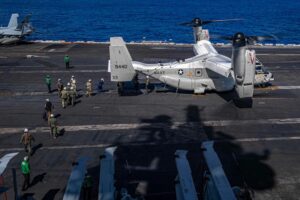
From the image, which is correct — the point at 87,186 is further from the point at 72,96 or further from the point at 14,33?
the point at 14,33

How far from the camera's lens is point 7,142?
78.1 feet

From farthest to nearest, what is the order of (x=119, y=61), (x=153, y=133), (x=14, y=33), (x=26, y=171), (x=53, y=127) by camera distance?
(x=14, y=33)
(x=119, y=61)
(x=153, y=133)
(x=53, y=127)
(x=26, y=171)

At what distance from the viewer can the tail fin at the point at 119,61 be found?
105 ft

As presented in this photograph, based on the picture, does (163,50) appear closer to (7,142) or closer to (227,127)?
(227,127)

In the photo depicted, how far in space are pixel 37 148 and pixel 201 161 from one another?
933 cm

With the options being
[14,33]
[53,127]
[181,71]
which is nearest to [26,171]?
[53,127]

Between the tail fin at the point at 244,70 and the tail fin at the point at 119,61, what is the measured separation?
9.39m

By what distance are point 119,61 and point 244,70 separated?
35.1 ft

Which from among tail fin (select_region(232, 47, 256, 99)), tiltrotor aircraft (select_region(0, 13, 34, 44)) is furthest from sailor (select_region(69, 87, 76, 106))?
tiltrotor aircraft (select_region(0, 13, 34, 44))

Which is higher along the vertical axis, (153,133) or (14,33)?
(14,33)

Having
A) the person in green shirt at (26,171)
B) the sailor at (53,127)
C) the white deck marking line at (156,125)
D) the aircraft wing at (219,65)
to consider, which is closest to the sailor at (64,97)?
the white deck marking line at (156,125)

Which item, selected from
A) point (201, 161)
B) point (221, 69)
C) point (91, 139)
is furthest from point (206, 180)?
point (221, 69)

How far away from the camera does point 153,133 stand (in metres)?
25.1

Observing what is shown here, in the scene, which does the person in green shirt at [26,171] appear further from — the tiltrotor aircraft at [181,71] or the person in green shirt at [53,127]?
the tiltrotor aircraft at [181,71]
